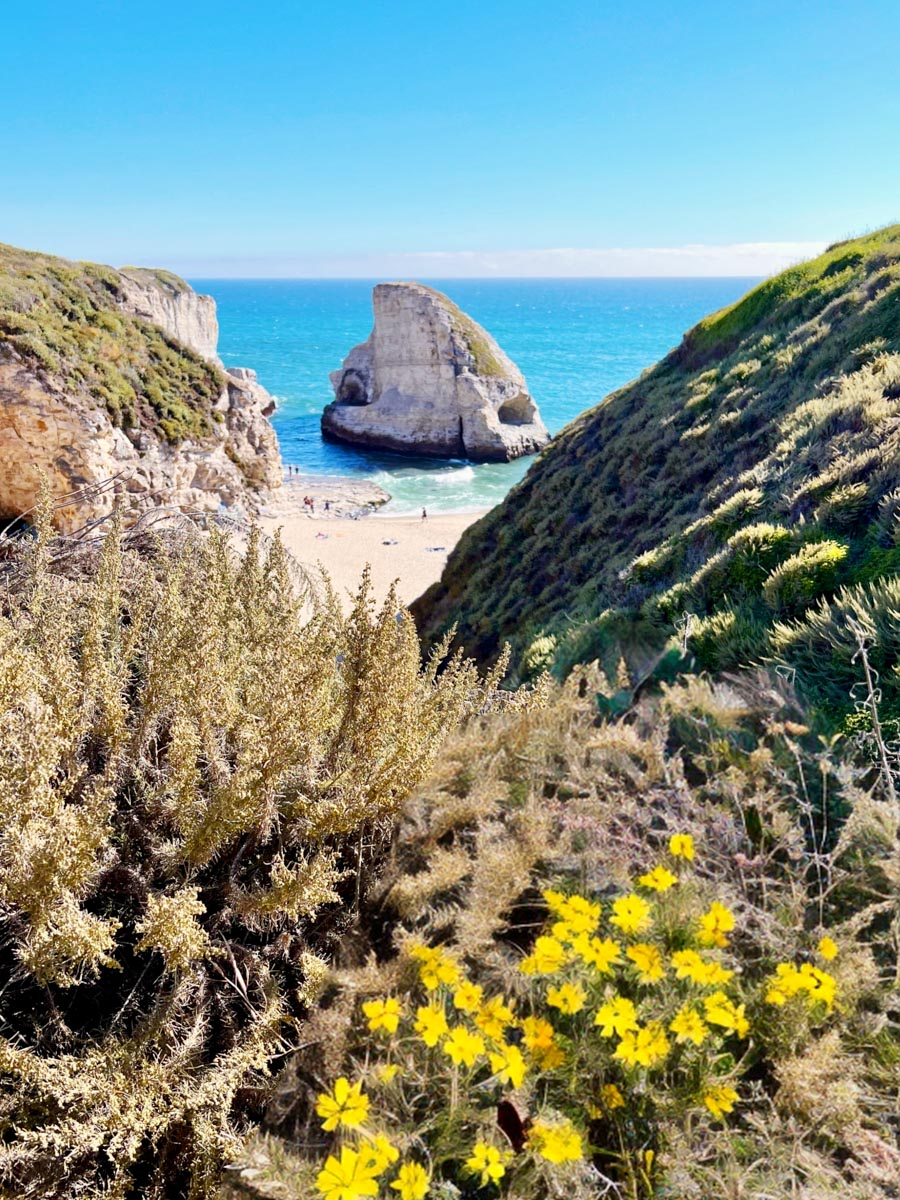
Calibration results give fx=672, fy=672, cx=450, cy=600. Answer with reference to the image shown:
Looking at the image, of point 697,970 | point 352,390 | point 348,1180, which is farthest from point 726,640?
point 352,390

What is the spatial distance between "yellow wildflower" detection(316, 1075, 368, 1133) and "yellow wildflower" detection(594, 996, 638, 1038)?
2.05 feet

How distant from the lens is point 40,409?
61.6 feet

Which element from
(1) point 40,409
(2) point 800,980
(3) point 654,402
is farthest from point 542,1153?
(1) point 40,409

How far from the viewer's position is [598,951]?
1898mm

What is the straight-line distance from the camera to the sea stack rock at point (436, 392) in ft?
190

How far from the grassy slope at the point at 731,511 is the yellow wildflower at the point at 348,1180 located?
2.68 meters

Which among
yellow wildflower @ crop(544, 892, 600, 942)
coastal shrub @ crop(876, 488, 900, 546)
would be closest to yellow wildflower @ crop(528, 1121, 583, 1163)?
yellow wildflower @ crop(544, 892, 600, 942)

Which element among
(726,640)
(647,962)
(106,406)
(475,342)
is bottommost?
(647,962)

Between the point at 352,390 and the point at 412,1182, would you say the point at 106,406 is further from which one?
the point at 352,390

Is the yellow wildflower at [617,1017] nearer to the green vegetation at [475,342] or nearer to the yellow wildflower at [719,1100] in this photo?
the yellow wildflower at [719,1100]

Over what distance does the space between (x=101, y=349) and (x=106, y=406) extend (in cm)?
432

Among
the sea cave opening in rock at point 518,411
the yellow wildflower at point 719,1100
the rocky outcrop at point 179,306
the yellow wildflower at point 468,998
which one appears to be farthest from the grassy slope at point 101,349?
the sea cave opening in rock at point 518,411

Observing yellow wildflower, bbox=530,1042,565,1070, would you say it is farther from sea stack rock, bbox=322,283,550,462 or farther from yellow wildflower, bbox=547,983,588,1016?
sea stack rock, bbox=322,283,550,462

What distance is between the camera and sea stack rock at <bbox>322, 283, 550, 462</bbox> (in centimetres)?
5791
